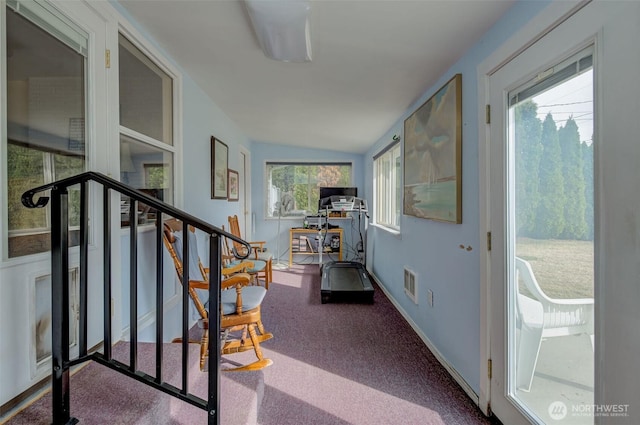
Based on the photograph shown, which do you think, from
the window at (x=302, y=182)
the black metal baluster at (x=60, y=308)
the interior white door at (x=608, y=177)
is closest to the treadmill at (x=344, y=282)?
the window at (x=302, y=182)

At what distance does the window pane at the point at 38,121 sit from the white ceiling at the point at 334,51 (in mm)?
577

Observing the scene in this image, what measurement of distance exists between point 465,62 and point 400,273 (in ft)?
6.83

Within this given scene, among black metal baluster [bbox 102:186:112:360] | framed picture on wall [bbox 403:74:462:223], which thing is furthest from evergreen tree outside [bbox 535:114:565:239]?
black metal baluster [bbox 102:186:112:360]

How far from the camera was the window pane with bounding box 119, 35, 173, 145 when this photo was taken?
1.67 m

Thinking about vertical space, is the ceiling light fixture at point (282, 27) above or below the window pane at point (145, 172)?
above

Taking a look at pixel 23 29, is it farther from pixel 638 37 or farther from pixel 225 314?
pixel 638 37

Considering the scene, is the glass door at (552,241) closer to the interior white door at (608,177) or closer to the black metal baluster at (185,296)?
the interior white door at (608,177)

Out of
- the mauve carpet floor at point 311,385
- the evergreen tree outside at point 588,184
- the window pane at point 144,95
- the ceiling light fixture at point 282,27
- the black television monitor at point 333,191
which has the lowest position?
the mauve carpet floor at point 311,385

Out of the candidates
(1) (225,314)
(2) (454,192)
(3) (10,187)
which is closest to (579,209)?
(2) (454,192)

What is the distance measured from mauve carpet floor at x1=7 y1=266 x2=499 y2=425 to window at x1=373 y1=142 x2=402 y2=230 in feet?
4.99

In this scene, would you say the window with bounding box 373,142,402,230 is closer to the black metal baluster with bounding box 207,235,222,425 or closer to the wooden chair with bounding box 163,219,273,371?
the wooden chair with bounding box 163,219,273,371

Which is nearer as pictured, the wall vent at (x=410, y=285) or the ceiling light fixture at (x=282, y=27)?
the ceiling light fixture at (x=282, y=27)

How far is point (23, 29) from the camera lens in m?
1.07

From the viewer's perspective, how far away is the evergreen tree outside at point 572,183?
3.45 feet
